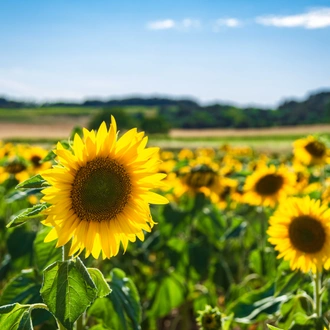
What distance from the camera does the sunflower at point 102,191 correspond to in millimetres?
1774

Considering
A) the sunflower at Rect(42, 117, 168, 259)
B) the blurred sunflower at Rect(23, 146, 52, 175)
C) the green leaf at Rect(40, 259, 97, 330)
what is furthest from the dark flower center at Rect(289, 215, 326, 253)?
the blurred sunflower at Rect(23, 146, 52, 175)

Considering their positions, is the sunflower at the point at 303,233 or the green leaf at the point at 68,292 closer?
the green leaf at the point at 68,292

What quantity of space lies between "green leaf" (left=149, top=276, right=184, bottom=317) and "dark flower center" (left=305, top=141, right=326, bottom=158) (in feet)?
5.83

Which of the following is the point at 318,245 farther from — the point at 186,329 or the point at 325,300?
the point at 186,329

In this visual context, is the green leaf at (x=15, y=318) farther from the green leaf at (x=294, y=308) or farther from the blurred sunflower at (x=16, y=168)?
the blurred sunflower at (x=16, y=168)

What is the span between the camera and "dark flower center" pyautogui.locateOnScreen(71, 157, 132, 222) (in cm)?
185

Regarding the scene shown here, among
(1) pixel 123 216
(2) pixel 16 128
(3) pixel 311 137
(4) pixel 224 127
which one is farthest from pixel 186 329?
(4) pixel 224 127

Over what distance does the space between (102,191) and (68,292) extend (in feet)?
1.22

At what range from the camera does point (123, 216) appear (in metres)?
1.93

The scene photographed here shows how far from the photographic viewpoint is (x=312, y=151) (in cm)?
481

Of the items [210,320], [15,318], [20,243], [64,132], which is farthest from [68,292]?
[64,132]

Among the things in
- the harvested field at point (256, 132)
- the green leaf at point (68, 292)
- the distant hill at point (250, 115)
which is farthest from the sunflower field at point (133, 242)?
the distant hill at point (250, 115)

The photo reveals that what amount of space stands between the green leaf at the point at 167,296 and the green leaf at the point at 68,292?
6.99ft

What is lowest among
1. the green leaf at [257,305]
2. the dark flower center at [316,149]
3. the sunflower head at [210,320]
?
the green leaf at [257,305]
